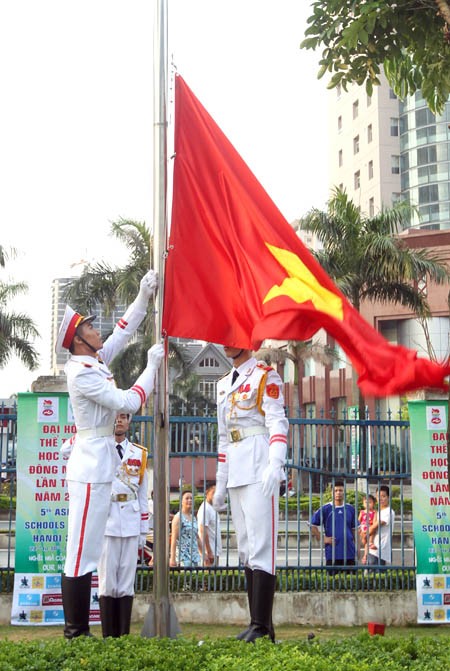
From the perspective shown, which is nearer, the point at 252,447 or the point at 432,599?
the point at 252,447

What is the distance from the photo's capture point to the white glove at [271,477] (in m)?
6.12

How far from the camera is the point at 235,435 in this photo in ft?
21.7

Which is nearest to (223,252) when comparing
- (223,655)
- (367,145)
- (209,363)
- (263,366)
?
(263,366)

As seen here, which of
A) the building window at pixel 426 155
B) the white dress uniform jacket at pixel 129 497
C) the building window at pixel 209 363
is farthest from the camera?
the building window at pixel 209 363

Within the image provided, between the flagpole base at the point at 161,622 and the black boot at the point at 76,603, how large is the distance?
417 millimetres

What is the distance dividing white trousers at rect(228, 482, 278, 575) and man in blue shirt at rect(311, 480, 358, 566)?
3.90 meters

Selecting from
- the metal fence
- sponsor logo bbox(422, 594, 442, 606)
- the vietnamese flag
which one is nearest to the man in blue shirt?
the metal fence

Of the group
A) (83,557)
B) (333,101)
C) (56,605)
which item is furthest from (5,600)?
(333,101)

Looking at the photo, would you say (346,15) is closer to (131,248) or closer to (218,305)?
(218,305)

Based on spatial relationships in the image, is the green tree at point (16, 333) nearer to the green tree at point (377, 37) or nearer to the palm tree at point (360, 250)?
the palm tree at point (360, 250)

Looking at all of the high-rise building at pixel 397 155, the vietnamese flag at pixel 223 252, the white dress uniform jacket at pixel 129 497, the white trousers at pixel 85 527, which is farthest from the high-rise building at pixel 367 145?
the white trousers at pixel 85 527

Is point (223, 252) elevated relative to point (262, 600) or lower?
elevated

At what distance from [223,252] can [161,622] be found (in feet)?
8.33

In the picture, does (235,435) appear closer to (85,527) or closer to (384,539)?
(85,527)
